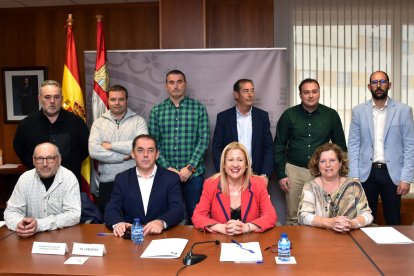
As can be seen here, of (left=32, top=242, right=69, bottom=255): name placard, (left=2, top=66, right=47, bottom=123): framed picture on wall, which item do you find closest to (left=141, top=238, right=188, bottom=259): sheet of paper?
(left=32, top=242, right=69, bottom=255): name placard

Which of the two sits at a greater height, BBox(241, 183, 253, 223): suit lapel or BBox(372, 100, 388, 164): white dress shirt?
BBox(372, 100, 388, 164): white dress shirt

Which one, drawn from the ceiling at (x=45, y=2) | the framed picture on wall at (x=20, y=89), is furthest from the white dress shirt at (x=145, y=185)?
the framed picture on wall at (x=20, y=89)

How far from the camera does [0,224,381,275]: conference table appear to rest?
193cm

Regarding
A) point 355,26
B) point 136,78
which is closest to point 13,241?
point 136,78

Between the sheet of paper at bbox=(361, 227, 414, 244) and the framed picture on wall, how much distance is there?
4.47 metres

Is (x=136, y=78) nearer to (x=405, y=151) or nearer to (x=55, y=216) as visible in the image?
(x=55, y=216)

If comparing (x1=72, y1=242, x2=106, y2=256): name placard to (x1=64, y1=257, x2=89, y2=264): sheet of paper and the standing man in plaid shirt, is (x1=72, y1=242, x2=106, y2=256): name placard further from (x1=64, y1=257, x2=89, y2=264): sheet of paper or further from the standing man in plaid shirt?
the standing man in plaid shirt

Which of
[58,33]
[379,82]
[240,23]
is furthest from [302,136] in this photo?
[58,33]

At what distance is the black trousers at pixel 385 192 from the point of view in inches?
143

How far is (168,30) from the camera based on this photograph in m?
4.54

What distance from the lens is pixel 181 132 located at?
3.89 metres

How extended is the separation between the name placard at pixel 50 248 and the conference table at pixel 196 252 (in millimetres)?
28

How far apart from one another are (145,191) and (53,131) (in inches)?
45.9

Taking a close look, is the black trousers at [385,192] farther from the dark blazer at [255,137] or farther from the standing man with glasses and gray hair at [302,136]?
the dark blazer at [255,137]
